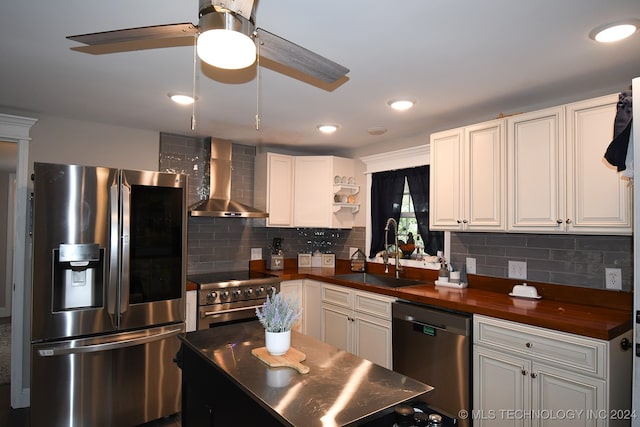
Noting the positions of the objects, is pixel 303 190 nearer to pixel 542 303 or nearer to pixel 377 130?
pixel 377 130

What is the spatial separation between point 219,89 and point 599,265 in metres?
2.71

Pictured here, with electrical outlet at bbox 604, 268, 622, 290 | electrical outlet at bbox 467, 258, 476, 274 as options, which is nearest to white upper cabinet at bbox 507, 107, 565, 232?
electrical outlet at bbox 604, 268, 622, 290

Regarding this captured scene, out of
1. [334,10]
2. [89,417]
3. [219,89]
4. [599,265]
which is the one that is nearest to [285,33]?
[334,10]

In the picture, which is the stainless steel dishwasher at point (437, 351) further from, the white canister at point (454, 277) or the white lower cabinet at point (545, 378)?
the white canister at point (454, 277)

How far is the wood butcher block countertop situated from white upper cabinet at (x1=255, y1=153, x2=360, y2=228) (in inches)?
37.8

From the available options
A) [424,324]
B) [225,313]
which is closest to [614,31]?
[424,324]

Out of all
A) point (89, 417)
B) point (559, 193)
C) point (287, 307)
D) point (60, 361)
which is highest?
point (559, 193)

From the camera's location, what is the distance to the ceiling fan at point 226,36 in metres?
1.14

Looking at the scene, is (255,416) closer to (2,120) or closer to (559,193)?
(559,193)

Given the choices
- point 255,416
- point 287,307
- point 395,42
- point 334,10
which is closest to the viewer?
point 255,416

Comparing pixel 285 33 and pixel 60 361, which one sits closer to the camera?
pixel 285 33

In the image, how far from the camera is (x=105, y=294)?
8.96 feet

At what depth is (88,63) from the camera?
2180 mm

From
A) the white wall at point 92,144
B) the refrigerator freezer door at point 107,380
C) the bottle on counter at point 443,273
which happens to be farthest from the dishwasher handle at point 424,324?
the white wall at point 92,144
